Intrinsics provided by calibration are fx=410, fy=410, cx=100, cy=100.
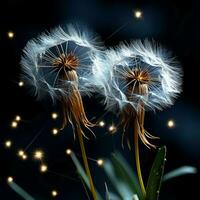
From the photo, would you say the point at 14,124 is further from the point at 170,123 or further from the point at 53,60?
the point at 170,123

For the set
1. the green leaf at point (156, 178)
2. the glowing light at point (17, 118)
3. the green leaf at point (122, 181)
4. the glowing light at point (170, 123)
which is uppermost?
the glowing light at point (17, 118)

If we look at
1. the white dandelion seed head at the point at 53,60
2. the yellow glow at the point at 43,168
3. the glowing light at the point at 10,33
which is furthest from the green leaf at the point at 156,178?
the glowing light at the point at 10,33

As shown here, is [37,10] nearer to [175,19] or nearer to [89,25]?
[89,25]

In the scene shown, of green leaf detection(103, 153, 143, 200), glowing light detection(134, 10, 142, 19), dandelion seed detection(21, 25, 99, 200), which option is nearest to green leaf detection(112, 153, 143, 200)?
green leaf detection(103, 153, 143, 200)

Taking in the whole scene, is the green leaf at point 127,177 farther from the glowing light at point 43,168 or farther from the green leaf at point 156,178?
the glowing light at point 43,168

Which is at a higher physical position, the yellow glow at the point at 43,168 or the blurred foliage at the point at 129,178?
the yellow glow at the point at 43,168

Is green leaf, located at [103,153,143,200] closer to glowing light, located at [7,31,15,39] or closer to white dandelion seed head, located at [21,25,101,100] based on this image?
white dandelion seed head, located at [21,25,101,100]
